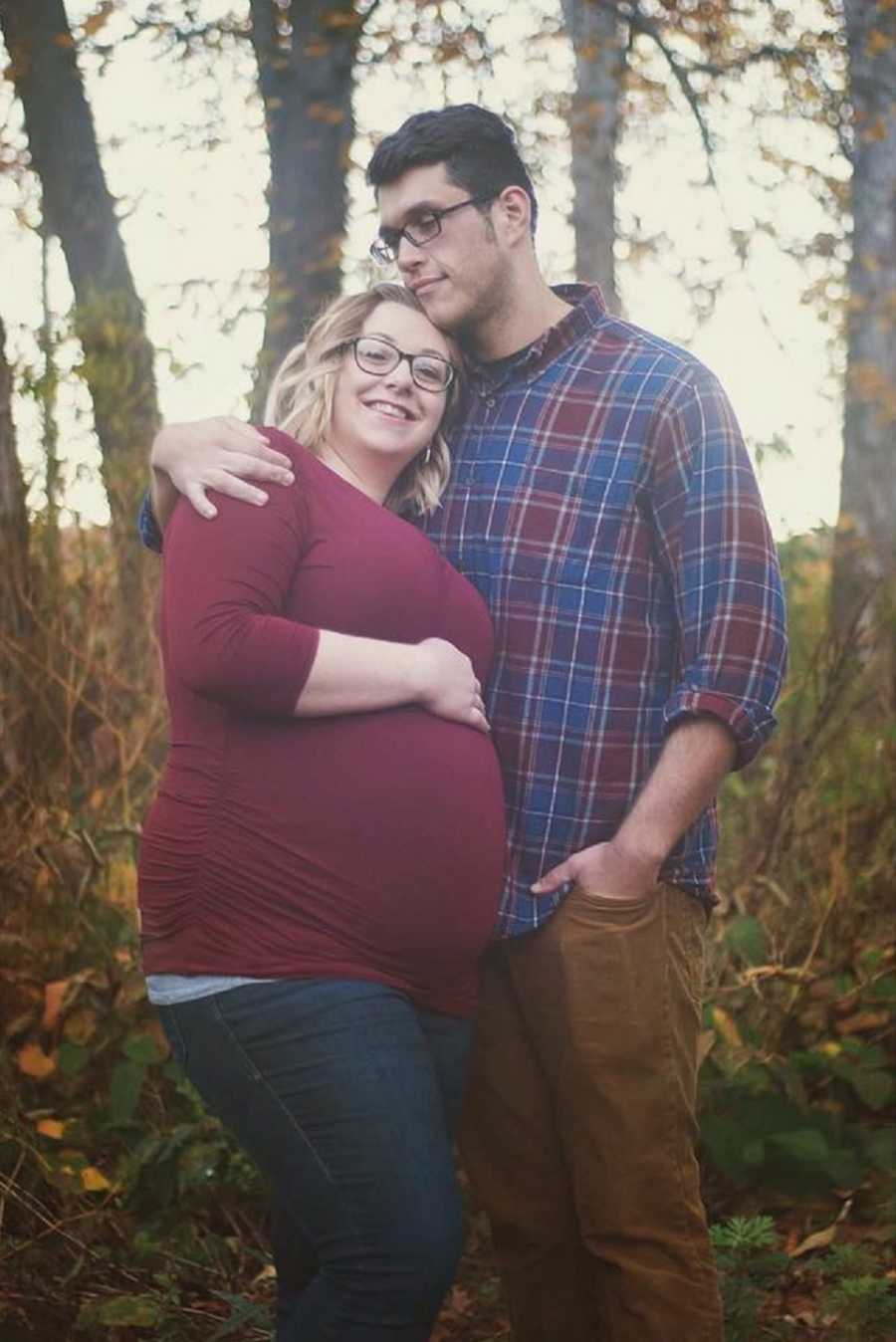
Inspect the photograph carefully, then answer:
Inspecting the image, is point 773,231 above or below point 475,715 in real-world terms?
above

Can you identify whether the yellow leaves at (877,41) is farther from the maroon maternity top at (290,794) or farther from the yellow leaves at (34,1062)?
the yellow leaves at (34,1062)

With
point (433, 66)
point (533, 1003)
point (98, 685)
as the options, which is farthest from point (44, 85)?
point (533, 1003)

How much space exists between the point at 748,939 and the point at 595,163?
177 inches

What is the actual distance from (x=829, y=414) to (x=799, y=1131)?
13.6 feet

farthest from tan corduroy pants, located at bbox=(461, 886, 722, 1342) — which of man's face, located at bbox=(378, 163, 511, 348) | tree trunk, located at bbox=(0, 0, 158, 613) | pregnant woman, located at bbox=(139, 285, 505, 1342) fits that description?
tree trunk, located at bbox=(0, 0, 158, 613)

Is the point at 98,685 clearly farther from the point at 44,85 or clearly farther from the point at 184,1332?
the point at 44,85

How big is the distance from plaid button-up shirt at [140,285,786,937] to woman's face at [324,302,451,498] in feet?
0.67

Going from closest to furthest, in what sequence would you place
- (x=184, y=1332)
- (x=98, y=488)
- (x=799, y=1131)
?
(x=184, y=1332), (x=799, y=1131), (x=98, y=488)

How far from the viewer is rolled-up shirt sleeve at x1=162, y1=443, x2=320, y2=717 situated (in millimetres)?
2188

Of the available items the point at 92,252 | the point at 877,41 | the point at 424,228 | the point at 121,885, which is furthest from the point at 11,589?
the point at 877,41

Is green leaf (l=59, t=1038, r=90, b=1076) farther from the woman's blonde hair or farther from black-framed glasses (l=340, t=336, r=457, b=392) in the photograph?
black-framed glasses (l=340, t=336, r=457, b=392)

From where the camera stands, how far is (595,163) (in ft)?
24.2

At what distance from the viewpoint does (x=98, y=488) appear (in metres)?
4.45

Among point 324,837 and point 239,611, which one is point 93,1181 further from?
point 239,611
